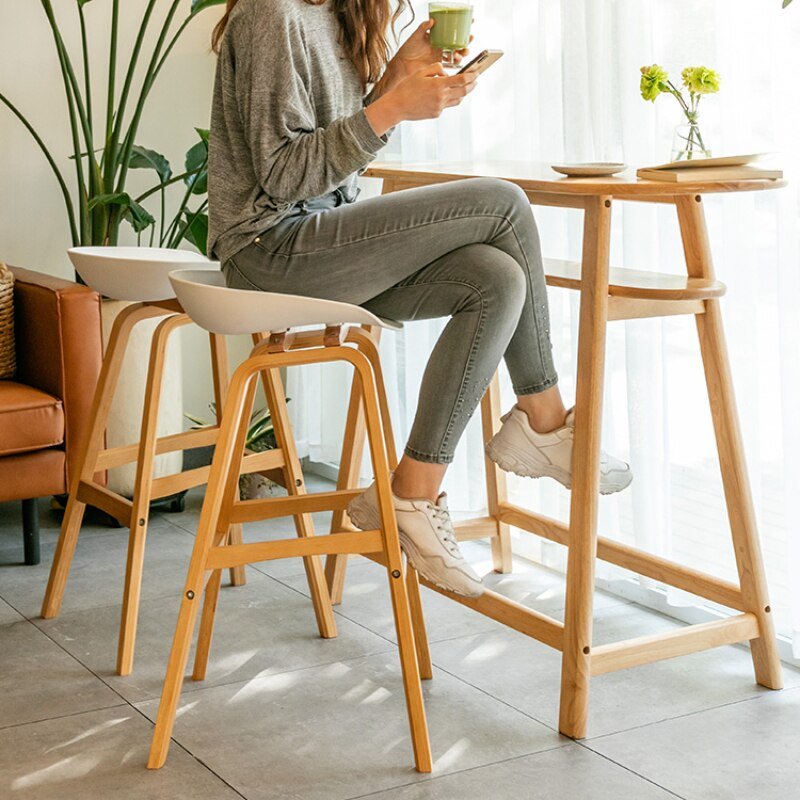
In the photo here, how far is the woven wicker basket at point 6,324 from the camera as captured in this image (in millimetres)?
3076

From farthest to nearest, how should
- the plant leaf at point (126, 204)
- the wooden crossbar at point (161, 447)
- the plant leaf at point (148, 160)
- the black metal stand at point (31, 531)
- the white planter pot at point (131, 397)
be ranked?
the plant leaf at point (148, 160), the white planter pot at point (131, 397), the plant leaf at point (126, 204), the black metal stand at point (31, 531), the wooden crossbar at point (161, 447)

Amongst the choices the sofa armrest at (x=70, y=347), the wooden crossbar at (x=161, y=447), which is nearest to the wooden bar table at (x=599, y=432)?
the wooden crossbar at (x=161, y=447)

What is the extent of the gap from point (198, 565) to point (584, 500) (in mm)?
635

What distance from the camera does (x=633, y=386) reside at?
2678mm

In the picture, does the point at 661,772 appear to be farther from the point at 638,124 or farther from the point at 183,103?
the point at 183,103

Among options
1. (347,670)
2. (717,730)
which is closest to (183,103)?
(347,670)

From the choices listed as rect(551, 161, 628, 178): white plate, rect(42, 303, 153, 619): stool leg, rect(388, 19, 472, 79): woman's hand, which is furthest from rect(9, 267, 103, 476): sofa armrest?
rect(551, 161, 628, 178): white plate

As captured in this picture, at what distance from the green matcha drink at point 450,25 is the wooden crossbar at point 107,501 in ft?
3.49

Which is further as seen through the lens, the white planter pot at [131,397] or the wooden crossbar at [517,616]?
the white planter pot at [131,397]

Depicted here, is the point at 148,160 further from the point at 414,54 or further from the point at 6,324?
the point at 414,54

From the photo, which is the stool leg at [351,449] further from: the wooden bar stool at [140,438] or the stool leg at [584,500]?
the stool leg at [584,500]

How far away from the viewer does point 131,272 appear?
2.39 metres

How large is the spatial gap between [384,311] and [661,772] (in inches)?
33.7

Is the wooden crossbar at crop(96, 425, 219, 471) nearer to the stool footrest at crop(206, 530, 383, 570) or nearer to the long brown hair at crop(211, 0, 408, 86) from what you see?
the stool footrest at crop(206, 530, 383, 570)
